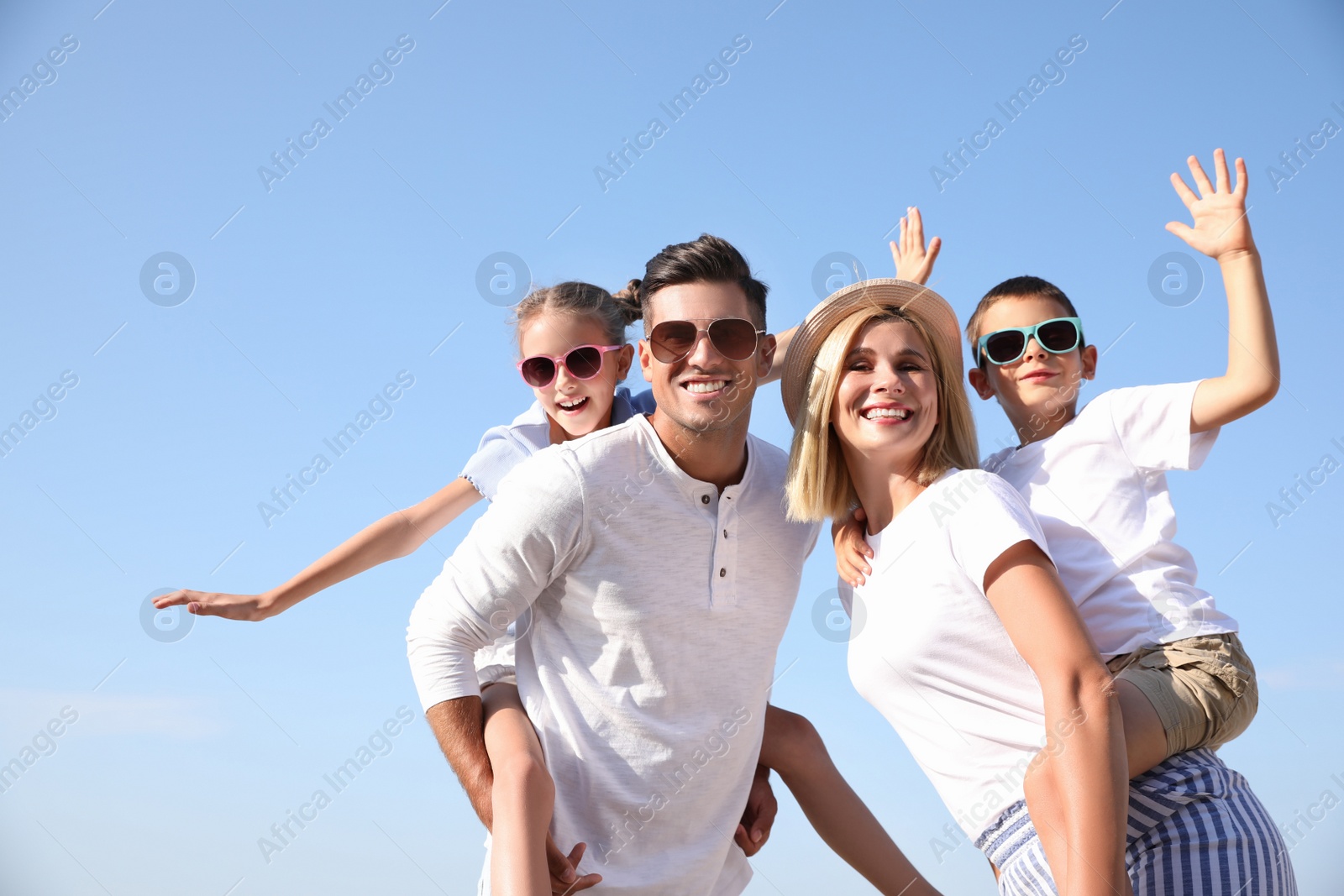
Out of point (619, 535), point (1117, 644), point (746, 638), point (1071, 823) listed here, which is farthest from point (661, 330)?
point (1071, 823)

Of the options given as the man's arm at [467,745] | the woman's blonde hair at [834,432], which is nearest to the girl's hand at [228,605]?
the man's arm at [467,745]

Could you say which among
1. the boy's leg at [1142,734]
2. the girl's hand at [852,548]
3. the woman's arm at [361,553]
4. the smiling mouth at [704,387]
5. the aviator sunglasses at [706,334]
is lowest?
the boy's leg at [1142,734]

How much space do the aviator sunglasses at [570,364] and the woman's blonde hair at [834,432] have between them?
1.67 meters

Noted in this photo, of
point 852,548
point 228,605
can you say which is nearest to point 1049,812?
point 852,548

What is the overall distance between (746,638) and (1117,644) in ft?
4.85

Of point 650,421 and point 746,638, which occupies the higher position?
point 650,421

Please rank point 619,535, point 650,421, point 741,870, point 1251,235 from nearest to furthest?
1. point 1251,235
2. point 619,535
3. point 650,421
4. point 741,870

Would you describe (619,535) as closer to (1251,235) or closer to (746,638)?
(746,638)

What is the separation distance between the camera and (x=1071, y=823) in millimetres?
3062

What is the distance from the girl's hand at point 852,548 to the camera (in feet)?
12.6

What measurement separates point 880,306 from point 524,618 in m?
2.06

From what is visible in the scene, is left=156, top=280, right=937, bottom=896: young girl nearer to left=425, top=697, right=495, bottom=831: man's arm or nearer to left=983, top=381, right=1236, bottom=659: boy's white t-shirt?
left=425, top=697, right=495, bottom=831: man's arm

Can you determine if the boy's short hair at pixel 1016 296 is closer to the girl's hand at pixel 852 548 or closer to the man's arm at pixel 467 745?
the girl's hand at pixel 852 548

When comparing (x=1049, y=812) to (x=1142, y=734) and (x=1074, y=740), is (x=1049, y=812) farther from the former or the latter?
(x=1142, y=734)
